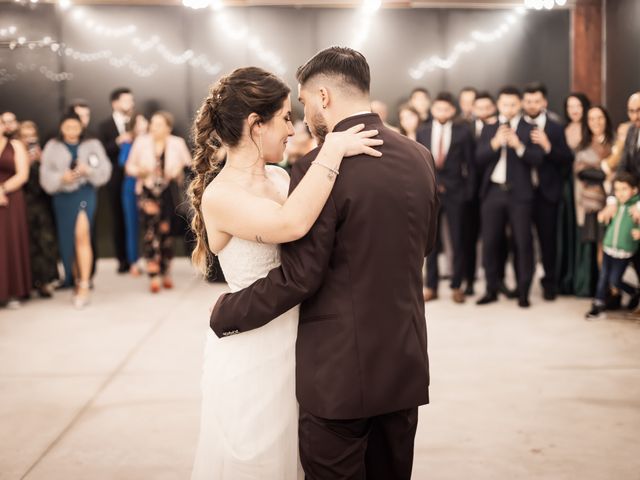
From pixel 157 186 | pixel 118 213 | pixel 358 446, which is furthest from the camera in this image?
pixel 118 213

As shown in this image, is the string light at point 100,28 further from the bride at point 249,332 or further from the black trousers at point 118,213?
the bride at point 249,332

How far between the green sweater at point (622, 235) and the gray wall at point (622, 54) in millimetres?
2248

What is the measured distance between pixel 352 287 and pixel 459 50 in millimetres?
8457

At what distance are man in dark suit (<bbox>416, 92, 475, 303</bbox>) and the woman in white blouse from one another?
89.9 inches

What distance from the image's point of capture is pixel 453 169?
6.21 m

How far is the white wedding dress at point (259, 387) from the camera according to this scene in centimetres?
205

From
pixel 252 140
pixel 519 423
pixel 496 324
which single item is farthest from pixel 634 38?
pixel 252 140

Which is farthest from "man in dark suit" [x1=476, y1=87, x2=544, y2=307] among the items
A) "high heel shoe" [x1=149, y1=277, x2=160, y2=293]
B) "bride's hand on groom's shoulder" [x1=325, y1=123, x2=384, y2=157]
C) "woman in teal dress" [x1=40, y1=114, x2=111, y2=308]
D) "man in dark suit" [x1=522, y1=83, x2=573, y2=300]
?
"bride's hand on groom's shoulder" [x1=325, y1=123, x2=384, y2=157]

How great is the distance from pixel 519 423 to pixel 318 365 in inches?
80.0

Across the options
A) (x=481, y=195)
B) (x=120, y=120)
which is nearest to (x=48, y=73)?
(x=120, y=120)

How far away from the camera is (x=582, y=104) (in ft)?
20.8

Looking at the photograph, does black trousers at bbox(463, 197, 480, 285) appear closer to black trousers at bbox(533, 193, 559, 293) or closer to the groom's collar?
black trousers at bbox(533, 193, 559, 293)

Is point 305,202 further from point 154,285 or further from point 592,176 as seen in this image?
point 154,285

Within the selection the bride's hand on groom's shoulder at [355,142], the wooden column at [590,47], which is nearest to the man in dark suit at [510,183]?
the wooden column at [590,47]
